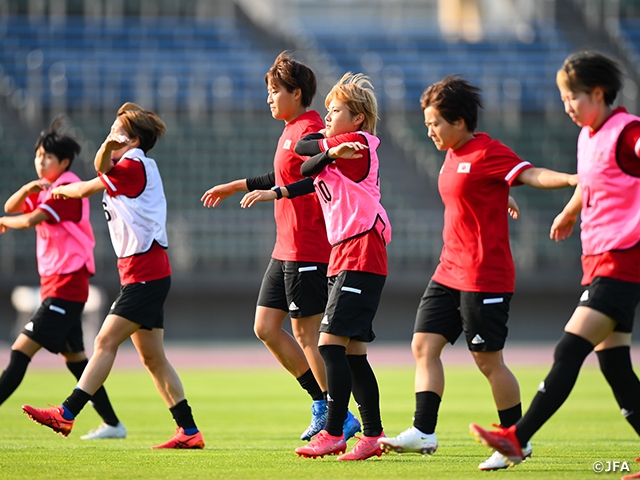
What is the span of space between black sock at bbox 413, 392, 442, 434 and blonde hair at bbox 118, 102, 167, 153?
2.72 m

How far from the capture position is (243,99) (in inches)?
1053

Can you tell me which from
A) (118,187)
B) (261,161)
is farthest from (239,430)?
(261,161)

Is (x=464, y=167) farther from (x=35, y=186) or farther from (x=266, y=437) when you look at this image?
(x=35, y=186)

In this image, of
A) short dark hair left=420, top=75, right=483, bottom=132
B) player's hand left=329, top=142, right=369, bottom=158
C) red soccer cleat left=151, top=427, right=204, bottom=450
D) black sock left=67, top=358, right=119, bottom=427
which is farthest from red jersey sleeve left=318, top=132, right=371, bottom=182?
black sock left=67, top=358, right=119, bottom=427

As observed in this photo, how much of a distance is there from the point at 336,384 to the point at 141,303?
1550 millimetres

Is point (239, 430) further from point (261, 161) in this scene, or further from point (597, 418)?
point (261, 161)

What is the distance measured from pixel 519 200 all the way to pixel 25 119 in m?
12.8

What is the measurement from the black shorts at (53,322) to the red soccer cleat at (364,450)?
9.06 feet

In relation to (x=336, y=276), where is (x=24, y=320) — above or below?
below

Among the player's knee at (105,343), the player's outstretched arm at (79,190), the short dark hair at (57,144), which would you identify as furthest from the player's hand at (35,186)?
the player's knee at (105,343)

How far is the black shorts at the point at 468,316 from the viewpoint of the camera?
5562 millimetres

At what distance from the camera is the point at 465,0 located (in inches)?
1462

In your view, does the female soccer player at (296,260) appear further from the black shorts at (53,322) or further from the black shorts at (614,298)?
the black shorts at (614,298)

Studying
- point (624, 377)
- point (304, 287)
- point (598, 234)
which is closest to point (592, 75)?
point (598, 234)
